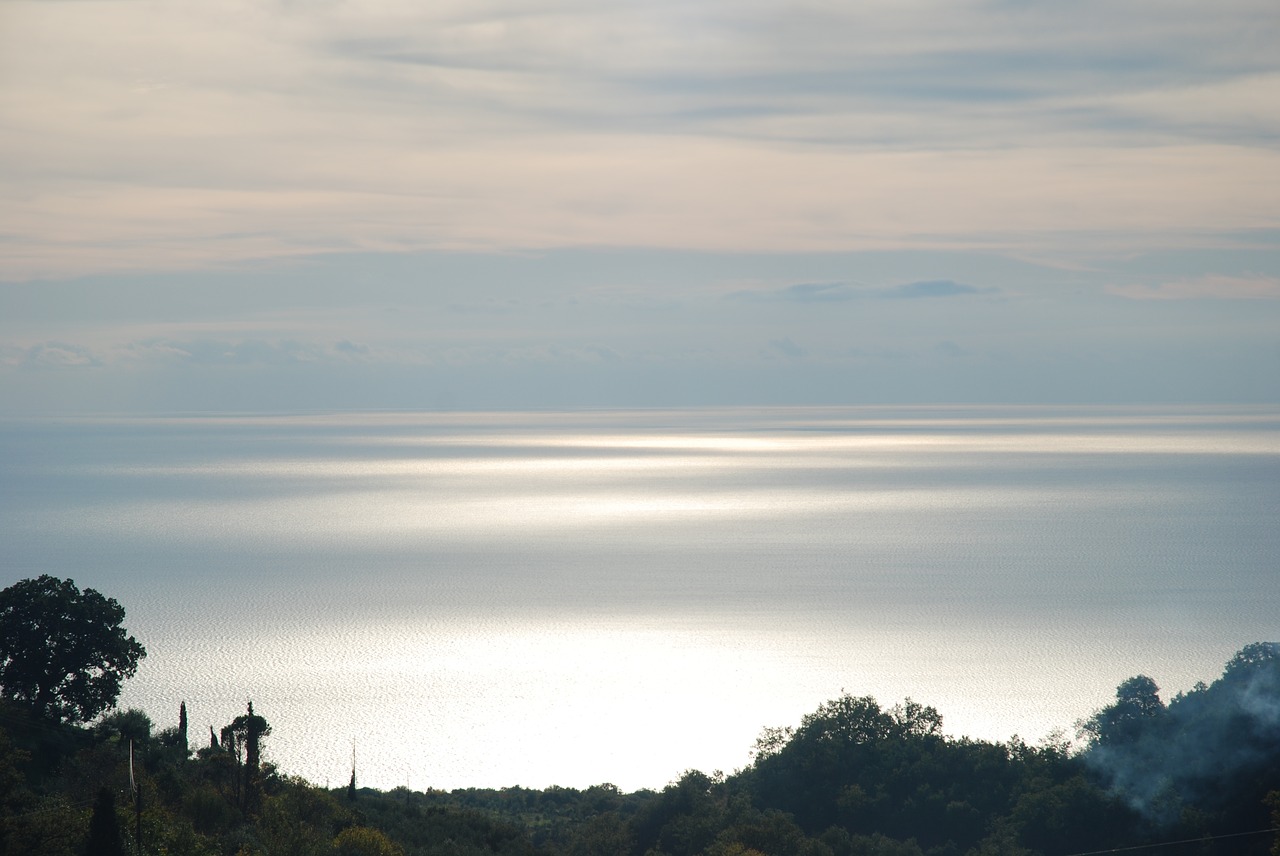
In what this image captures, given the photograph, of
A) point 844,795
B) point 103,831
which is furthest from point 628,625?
point 103,831

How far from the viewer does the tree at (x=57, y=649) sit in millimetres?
46375

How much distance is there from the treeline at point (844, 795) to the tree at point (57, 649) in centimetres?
103

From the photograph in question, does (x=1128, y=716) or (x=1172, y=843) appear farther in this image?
(x=1128, y=716)

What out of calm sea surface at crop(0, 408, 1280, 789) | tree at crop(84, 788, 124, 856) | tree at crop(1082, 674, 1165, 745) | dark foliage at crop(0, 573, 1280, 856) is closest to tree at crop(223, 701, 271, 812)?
dark foliage at crop(0, 573, 1280, 856)

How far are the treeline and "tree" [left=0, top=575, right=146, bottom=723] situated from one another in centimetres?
103

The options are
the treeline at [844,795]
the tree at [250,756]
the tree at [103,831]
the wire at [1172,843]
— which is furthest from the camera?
the wire at [1172,843]

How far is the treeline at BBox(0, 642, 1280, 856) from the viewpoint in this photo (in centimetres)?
3941

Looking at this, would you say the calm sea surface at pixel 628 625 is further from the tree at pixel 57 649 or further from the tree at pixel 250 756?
the tree at pixel 250 756

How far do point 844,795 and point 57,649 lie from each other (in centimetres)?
3397

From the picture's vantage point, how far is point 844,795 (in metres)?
48.2

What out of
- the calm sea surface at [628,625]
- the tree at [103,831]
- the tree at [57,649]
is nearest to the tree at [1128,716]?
the calm sea surface at [628,625]

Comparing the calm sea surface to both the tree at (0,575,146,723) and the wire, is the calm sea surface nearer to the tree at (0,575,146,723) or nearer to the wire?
the tree at (0,575,146,723)

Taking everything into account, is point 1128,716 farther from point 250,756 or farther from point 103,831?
point 103,831

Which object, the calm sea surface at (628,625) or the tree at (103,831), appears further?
the calm sea surface at (628,625)
